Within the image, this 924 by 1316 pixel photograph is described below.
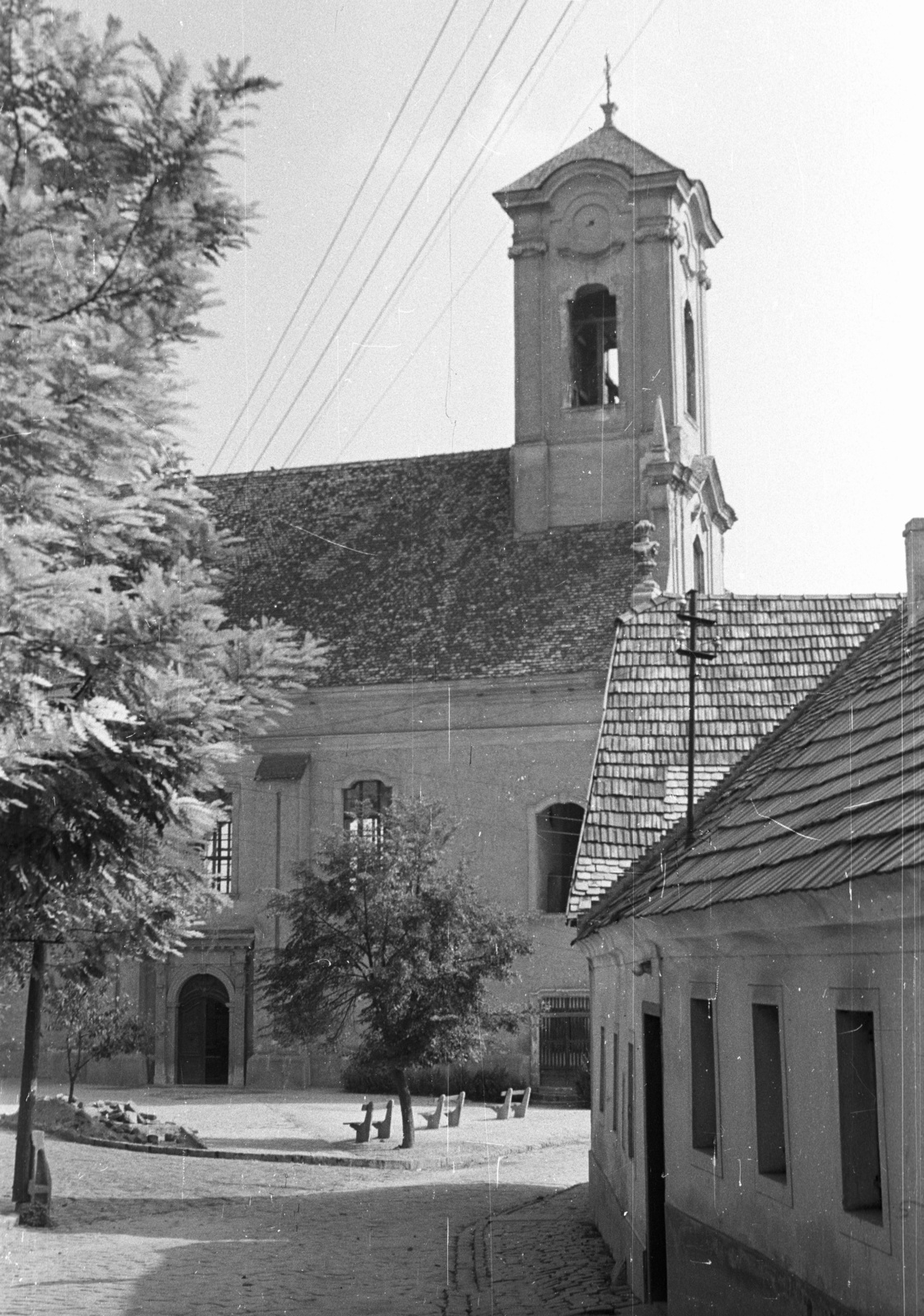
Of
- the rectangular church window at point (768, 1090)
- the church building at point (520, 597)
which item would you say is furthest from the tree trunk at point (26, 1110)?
the church building at point (520, 597)

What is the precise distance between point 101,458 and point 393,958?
17271mm

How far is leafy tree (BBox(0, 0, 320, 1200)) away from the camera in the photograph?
8430 millimetres

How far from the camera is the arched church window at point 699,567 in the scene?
39.1m

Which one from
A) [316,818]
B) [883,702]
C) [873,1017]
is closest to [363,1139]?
[316,818]

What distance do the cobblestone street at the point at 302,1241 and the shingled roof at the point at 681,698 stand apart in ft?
11.2

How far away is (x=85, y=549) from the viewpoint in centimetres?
945

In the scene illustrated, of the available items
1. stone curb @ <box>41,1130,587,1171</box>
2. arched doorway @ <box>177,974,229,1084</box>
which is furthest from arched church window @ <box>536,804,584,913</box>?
stone curb @ <box>41,1130,587,1171</box>

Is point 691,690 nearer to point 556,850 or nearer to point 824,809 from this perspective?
point 824,809

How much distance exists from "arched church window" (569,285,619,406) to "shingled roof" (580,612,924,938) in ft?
83.9

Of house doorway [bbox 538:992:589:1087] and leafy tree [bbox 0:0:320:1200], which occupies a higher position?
leafy tree [bbox 0:0:320:1200]

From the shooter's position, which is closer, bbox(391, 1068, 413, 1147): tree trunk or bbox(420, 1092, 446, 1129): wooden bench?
bbox(391, 1068, 413, 1147): tree trunk

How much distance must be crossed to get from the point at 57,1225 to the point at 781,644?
9.66 metres

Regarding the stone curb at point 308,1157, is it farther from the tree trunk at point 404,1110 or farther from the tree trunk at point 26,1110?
the tree trunk at point 26,1110

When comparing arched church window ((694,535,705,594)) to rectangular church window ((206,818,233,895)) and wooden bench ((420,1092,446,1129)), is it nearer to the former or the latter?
rectangular church window ((206,818,233,895))
